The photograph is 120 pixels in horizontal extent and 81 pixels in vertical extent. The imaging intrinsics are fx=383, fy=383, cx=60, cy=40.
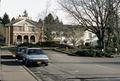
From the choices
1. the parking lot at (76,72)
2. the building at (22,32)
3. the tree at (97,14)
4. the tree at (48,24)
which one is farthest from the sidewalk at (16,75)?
the building at (22,32)

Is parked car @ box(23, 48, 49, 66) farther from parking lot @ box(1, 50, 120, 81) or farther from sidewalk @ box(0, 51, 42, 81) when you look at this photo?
sidewalk @ box(0, 51, 42, 81)

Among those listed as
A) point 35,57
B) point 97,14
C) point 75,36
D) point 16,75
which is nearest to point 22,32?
point 75,36

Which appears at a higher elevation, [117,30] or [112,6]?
[112,6]

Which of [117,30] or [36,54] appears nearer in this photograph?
[36,54]

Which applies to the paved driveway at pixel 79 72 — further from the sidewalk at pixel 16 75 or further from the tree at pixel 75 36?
the tree at pixel 75 36

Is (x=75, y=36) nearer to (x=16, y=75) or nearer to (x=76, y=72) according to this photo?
(x=76, y=72)

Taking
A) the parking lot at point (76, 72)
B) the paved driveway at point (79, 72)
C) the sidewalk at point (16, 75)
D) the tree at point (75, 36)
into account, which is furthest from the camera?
the tree at point (75, 36)

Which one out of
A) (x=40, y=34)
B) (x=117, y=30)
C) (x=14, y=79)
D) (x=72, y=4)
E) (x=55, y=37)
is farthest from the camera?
(x=55, y=37)

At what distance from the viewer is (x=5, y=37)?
11738 centimetres

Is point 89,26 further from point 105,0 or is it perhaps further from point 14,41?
point 14,41

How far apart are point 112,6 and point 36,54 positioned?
1230 inches

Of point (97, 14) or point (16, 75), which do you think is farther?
point (97, 14)

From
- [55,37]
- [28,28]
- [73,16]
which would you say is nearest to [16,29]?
[28,28]

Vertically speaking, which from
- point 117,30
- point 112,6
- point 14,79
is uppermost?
point 112,6
